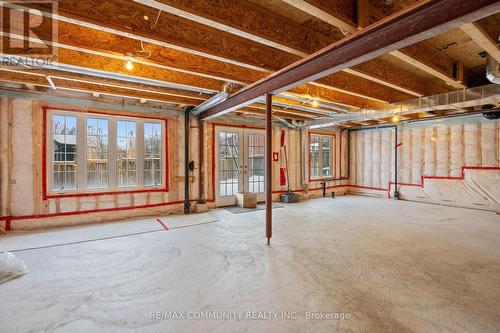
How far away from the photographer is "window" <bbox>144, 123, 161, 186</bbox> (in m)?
5.42

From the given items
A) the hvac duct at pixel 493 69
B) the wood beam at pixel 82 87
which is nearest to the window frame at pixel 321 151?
the wood beam at pixel 82 87

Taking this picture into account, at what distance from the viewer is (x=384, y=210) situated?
597 centimetres

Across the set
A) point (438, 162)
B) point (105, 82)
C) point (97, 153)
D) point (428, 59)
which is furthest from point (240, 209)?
point (438, 162)

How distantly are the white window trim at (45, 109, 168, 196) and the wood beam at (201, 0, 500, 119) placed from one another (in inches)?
142

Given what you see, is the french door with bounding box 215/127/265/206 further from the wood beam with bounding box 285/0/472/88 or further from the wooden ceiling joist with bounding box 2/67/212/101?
the wood beam with bounding box 285/0/472/88

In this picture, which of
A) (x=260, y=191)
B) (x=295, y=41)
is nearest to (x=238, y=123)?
(x=260, y=191)

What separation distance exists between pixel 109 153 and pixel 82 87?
1.44m

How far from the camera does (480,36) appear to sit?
91.9 inches

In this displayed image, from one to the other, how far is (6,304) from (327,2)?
12.3ft

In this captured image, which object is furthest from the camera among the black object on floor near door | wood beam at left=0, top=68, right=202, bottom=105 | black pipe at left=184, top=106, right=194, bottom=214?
the black object on floor near door

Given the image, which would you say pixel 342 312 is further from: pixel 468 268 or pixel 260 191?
pixel 260 191

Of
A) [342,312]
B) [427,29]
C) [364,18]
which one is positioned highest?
[364,18]

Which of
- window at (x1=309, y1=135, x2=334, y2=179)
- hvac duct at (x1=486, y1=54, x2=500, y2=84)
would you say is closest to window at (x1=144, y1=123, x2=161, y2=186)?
window at (x1=309, y1=135, x2=334, y2=179)

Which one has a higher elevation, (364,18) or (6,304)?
(364,18)
